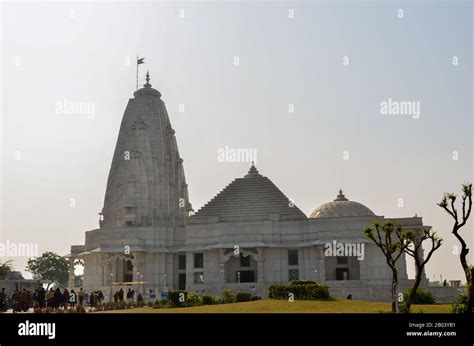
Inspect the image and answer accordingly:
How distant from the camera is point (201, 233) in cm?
6644

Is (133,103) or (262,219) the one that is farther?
(133,103)

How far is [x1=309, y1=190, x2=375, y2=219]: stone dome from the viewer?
6581 cm

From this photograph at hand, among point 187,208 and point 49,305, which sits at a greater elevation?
point 187,208

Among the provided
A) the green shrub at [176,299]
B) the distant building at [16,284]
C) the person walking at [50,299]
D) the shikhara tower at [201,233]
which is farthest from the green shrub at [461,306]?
the distant building at [16,284]

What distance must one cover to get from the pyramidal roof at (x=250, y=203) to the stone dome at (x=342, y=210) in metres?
2.78

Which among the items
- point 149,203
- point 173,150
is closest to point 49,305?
point 149,203

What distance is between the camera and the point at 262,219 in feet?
214

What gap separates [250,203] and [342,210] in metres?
10.6

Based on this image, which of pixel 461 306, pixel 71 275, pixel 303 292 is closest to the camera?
pixel 461 306

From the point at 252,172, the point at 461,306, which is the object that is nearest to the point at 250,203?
the point at 252,172

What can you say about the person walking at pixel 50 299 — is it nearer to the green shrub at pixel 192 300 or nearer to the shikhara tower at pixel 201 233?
the green shrub at pixel 192 300

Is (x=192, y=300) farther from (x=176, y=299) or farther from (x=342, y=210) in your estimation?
(x=342, y=210)

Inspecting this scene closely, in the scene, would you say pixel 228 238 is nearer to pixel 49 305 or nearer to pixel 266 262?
pixel 266 262
